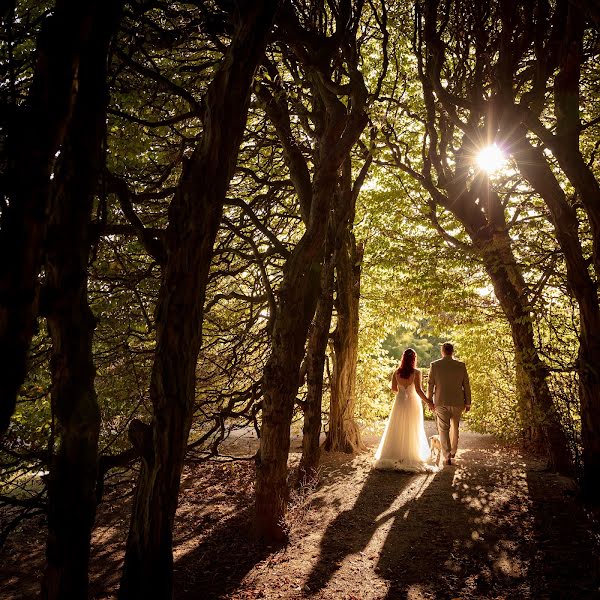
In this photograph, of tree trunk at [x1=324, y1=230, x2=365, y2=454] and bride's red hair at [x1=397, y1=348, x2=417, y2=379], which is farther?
tree trunk at [x1=324, y1=230, x2=365, y2=454]

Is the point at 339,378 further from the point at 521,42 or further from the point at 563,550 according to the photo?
the point at 521,42

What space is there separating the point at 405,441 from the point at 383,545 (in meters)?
4.13

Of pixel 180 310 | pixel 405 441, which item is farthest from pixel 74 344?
pixel 405 441

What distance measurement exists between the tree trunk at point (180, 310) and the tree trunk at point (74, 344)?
0.41 meters

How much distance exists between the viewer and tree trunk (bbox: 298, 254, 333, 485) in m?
7.95

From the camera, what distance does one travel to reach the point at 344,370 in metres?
11.0

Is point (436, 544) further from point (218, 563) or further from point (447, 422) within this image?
point (447, 422)

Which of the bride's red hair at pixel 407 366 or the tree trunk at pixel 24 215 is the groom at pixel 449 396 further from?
the tree trunk at pixel 24 215

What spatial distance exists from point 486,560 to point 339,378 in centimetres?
598

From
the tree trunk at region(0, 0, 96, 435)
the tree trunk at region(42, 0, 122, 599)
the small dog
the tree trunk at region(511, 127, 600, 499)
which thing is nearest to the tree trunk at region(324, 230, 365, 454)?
the small dog

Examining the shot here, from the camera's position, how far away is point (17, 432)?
6363 mm

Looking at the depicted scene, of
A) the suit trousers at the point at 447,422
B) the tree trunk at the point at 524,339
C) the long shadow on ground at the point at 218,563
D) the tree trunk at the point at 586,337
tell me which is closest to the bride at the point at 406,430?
the suit trousers at the point at 447,422

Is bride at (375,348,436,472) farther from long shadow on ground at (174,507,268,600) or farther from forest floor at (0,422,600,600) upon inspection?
long shadow on ground at (174,507,268,600)

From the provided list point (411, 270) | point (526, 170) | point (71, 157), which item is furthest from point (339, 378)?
point (71, 157)
